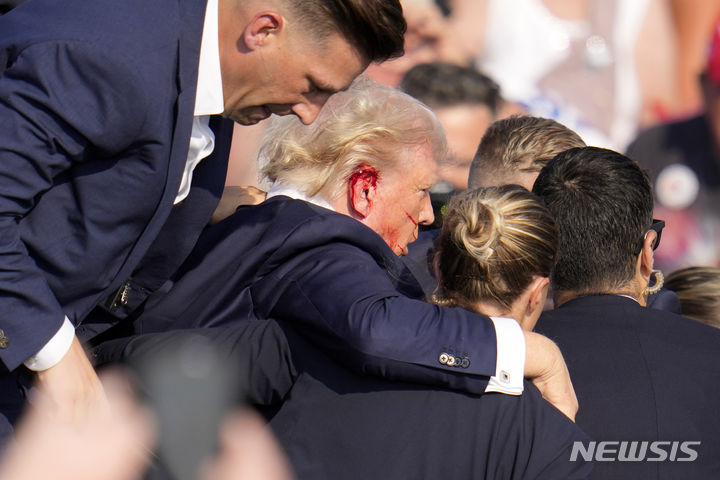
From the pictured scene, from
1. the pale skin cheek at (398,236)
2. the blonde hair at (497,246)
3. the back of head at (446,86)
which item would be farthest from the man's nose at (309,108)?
the back of head at (446,86)

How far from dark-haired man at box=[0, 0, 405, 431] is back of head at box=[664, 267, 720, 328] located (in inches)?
67.1

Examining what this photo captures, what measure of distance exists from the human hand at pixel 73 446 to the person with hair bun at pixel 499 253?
720 mm

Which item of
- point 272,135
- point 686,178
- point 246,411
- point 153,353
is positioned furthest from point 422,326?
point 686,178

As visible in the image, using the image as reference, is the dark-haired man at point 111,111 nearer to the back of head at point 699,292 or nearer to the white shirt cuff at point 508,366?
the white shirt cuff at point 508,366

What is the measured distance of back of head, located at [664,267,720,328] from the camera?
10.4ft

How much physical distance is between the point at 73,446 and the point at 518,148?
1.80 metres

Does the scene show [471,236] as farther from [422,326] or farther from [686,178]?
[686,178]

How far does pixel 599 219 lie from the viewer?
229 cm

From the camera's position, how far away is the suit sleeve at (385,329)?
5.87ft

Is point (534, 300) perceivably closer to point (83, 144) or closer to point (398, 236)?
point (398, 236)

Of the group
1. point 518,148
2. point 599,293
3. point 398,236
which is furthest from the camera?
point 518,148

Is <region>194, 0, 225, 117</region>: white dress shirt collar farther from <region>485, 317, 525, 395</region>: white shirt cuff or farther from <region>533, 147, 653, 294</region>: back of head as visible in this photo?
<region>533, 147, 653, 294</region>: back of head

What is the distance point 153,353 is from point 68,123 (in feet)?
1.71

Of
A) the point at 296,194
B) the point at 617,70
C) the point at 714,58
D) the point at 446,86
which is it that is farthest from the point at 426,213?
the point at 714,58
